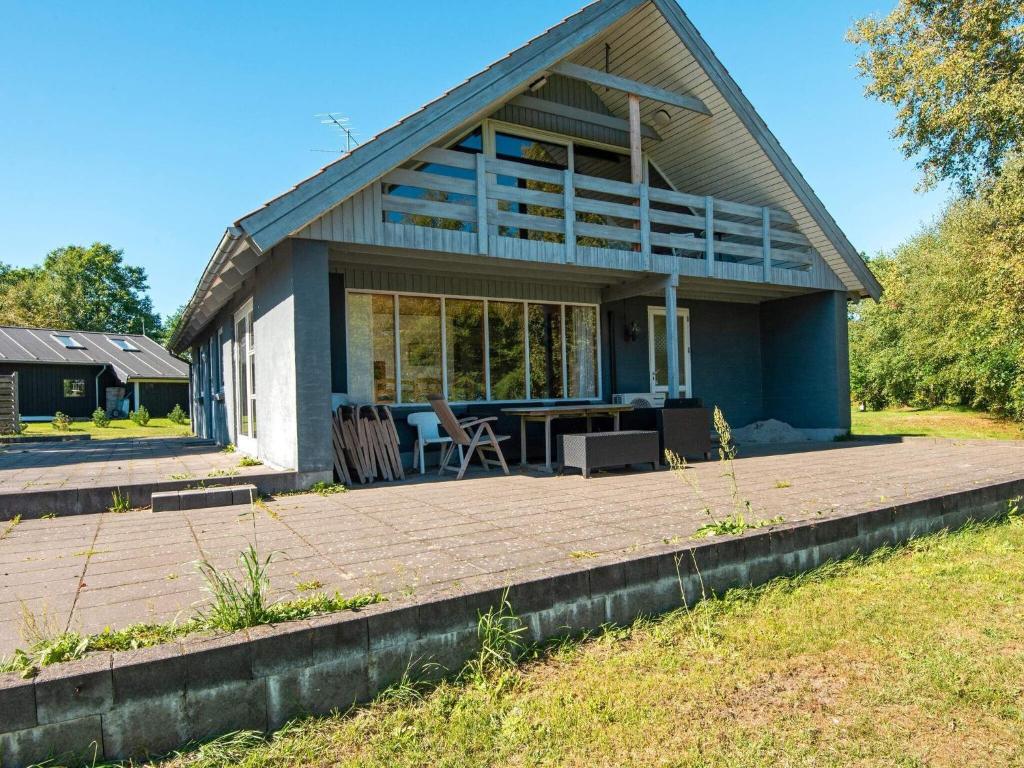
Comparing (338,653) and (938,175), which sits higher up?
(938,175)

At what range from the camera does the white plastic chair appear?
7691 millimetres

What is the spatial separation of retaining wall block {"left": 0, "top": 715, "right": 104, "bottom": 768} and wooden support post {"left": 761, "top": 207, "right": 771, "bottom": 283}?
993cm

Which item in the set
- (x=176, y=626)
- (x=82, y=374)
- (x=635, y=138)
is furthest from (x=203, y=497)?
(x=82, y=374)

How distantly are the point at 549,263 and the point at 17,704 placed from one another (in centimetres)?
685

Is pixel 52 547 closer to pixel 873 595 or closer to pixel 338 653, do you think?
pixel 338 653

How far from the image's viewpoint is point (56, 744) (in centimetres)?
199

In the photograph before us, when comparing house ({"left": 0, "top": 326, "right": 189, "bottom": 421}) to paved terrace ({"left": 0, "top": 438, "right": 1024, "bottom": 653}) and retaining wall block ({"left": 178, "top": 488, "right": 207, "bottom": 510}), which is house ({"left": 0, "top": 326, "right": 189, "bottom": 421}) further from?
paved terrace ({"left": 0, "top": 438, "right": 1024, "bottom": 653})

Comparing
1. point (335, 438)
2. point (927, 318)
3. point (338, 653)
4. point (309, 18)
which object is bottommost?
point (338, 653)

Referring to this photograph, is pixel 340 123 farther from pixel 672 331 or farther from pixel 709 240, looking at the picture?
pixel 672 331

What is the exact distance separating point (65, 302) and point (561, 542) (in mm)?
53798

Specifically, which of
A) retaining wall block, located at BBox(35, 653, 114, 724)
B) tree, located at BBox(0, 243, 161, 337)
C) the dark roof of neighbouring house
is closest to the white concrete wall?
retaining wall block, located at BBox(35, 653, 114, 724)

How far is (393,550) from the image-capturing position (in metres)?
3.68

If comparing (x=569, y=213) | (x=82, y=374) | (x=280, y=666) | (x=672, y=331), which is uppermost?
(x=569, y=213)

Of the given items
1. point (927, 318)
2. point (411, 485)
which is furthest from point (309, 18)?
point (927, 318)
